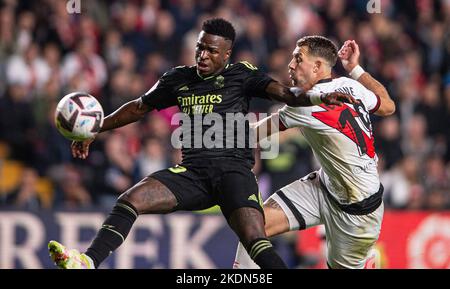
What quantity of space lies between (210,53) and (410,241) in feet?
17.5

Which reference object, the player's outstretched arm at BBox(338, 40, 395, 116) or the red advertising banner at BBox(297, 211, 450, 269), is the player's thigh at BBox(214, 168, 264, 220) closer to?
the player's outstretched arm at BBox(338, 40, 395, 116)

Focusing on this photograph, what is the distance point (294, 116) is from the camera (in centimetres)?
745

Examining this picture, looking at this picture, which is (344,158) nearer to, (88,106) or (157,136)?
(88,106)

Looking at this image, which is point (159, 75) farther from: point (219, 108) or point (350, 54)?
point (219, 108)

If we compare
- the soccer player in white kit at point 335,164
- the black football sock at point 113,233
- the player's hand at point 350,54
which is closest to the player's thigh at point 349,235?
the soccer player in white kit at point 335,164

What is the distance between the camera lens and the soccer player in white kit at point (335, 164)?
7.44m

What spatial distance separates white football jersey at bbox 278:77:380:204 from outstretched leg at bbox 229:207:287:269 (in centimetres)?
94

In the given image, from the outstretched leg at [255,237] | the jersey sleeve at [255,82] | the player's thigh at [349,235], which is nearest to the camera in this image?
the outstretched leg at [255,237]

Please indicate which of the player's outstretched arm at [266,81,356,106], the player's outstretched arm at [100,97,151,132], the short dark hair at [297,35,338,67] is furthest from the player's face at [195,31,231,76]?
the short dark hair at [297,35,338,67]

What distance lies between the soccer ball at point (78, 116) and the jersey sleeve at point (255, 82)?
116 centimetres

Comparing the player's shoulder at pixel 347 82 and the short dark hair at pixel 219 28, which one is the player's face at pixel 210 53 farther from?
the player's shoulder at pixel 347 82

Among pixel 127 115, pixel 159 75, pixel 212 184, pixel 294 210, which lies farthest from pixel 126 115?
pixel 159 75

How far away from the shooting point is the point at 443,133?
44.0ft
